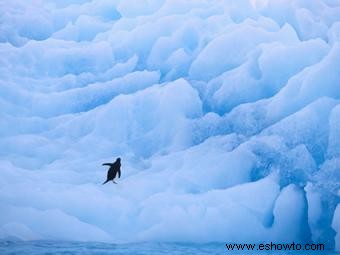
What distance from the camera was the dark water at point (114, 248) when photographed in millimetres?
4348

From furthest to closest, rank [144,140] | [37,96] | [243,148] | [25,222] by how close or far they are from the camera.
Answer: [37,96]
[144,140]
[243,148]
[25,222]

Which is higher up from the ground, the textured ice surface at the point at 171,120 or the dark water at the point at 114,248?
the textured ice surface at the point at 171,120

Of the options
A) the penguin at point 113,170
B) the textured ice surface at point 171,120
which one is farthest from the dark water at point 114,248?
the penguin at point 113,170

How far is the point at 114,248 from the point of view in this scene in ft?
14.6

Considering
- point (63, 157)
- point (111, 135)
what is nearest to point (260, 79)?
point (111, 135)

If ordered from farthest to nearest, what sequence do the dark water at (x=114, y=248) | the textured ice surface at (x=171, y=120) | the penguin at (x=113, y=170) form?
1. the penguin at (x=113, y=170)
2. the textured ice surface at (x=171, y=120)
3. the dark water at (x=114, y=248)

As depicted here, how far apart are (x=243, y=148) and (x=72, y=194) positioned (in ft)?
5.35

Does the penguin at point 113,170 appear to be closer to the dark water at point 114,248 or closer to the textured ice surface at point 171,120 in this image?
the textured ice surface at point 171,120

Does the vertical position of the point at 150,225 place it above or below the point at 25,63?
below

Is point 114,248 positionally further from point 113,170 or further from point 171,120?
point 171,120

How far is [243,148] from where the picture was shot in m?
4.98

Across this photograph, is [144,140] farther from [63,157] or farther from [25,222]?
[25,222]

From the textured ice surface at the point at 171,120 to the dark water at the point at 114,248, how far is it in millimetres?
97

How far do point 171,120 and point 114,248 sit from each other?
59.0 inches
